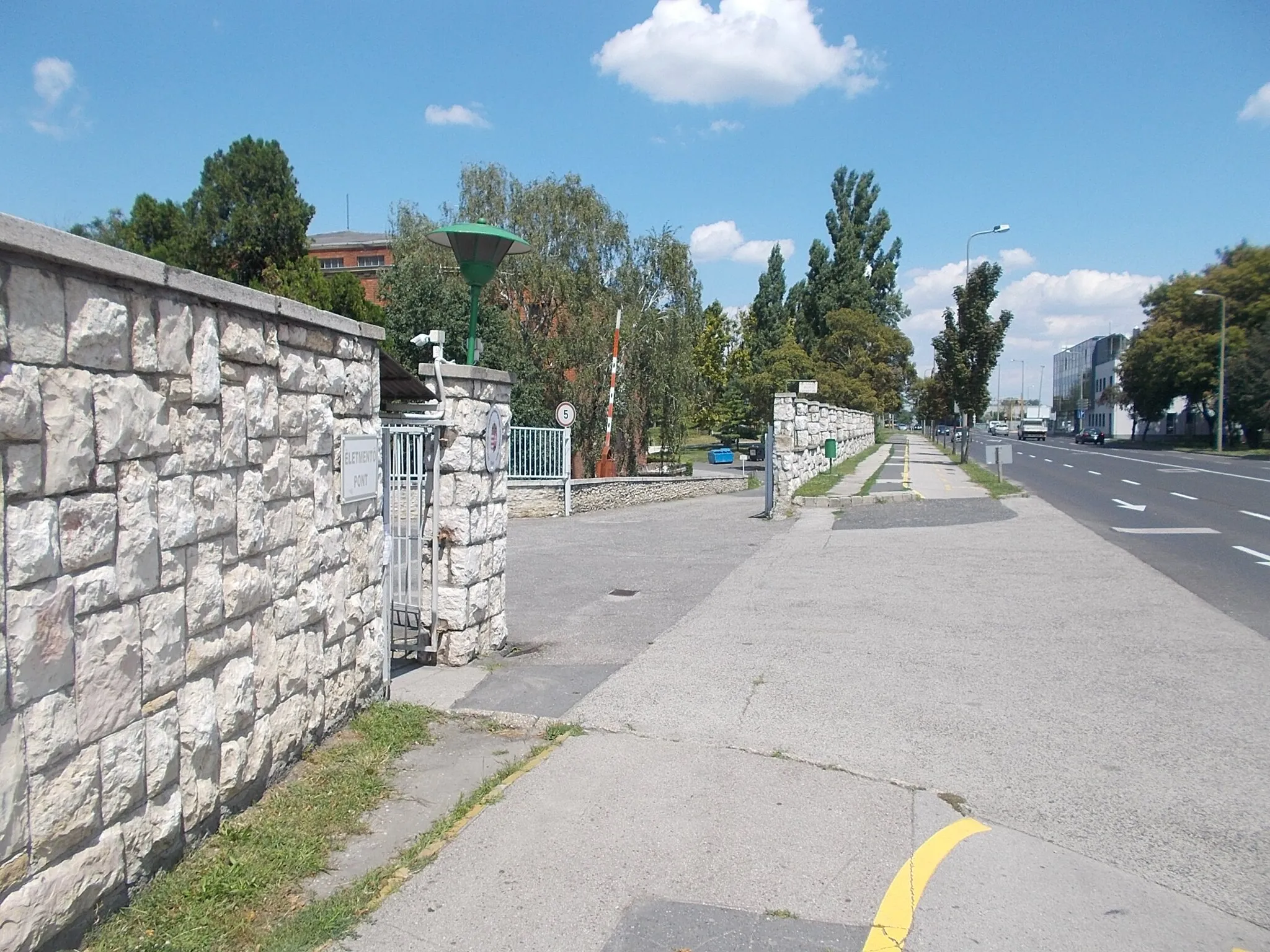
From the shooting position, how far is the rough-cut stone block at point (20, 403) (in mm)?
2939

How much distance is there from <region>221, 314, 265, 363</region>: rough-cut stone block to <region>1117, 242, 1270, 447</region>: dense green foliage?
58705 mm

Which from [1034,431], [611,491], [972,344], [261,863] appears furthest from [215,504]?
[1034,431]

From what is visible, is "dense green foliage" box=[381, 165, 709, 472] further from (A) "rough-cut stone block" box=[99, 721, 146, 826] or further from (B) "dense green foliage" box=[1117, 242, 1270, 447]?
(B) "dense green foliage" box=[1117, 242, 1270, 447]

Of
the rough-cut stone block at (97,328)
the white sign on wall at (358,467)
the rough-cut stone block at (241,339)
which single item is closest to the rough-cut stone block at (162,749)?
the rough-cut stone block at (97,328)

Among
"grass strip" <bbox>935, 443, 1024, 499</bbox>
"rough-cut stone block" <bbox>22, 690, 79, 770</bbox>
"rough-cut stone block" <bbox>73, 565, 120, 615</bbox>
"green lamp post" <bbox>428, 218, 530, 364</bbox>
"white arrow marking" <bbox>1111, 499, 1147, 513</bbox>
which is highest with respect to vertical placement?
"green lamp post" <bbox>428, 218, 530, 364</bbox>

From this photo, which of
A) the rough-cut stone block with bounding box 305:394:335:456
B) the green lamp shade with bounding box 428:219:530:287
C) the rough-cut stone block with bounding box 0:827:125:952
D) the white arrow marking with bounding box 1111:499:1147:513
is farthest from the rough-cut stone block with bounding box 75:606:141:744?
the white arrow marking with bounding box 1111:499:1147:513

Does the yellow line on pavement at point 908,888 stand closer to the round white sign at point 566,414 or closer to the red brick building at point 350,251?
the round white sign at point 566,414

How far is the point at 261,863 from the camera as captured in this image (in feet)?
13.1

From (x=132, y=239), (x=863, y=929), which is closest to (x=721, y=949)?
(x=863, y=929)

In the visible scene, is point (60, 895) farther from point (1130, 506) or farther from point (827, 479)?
point (827, 479)

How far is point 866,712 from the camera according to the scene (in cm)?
625

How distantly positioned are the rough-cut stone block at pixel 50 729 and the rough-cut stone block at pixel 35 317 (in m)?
1.10

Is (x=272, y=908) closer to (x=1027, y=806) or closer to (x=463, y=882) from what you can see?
(x=463, y=882)

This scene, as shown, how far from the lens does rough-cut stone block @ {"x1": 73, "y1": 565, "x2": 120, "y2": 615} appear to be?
129 inches
